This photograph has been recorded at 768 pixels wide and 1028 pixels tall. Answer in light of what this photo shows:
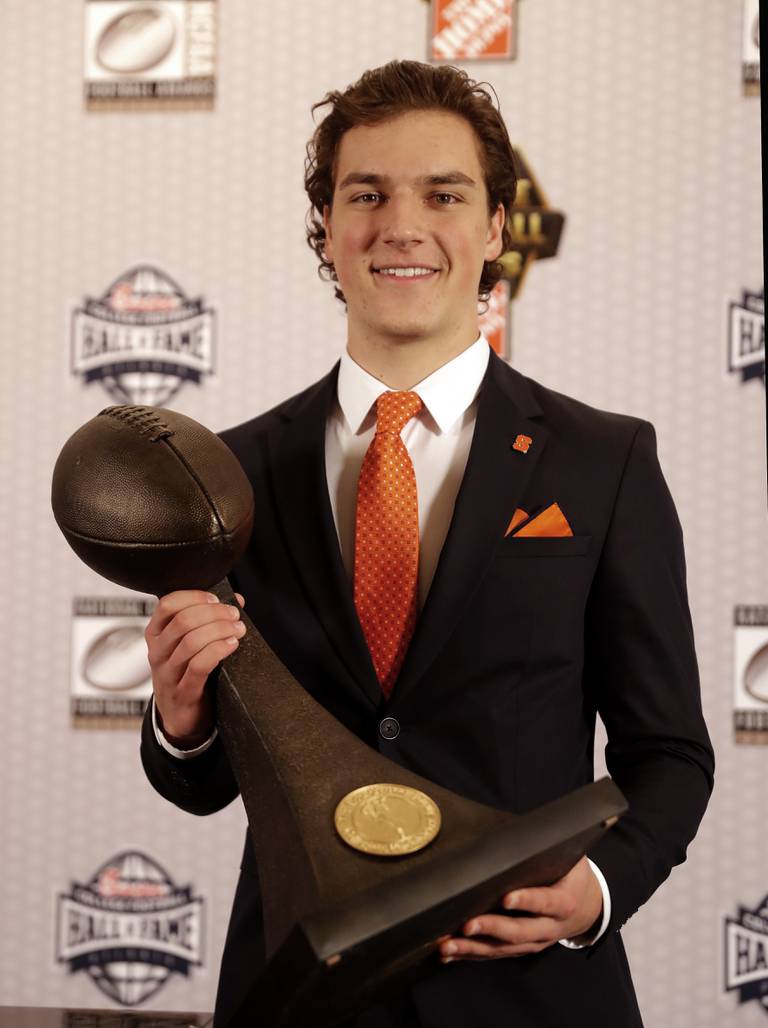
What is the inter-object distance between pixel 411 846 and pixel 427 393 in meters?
0.44

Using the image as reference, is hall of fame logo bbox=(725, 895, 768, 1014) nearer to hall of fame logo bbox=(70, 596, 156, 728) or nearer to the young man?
the young man

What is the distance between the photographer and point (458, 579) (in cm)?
86

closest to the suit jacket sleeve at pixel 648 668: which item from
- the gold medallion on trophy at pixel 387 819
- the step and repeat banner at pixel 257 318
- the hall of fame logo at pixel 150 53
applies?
the gold medallion on trophy at pixel 387 819

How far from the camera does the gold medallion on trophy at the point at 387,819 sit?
0.64 metres

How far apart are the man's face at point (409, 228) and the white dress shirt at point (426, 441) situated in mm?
41

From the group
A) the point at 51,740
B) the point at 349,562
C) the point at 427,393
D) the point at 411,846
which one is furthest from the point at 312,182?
the point at 51,740

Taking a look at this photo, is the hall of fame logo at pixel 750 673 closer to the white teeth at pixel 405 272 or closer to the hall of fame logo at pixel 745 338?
the hall of fame logo at pixel 745 338

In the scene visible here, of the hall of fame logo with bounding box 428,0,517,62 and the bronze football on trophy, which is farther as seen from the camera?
the hall of fame logo with bounding box 428,0,517,62

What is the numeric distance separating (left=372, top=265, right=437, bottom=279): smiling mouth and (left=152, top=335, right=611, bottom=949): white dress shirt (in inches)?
3.5

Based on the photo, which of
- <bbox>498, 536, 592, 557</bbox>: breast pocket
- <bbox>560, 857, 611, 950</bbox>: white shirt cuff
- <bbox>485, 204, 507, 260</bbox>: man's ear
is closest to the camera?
<bbox>560, 857, 611, 950</bbox>: white shirt cuff

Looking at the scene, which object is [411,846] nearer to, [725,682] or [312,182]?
[312,182]

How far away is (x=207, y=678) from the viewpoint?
30.6 inches

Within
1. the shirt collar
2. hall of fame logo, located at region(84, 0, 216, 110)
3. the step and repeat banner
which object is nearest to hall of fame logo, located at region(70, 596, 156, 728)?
the step and repeat banner

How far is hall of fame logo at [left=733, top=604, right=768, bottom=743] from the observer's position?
1.72 meters
